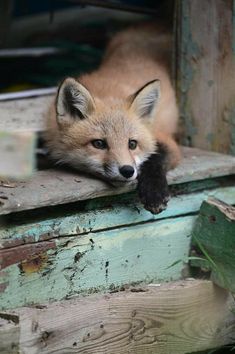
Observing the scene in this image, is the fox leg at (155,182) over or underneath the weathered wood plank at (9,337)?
over

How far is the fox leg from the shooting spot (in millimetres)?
4113

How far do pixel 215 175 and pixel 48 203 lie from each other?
1.06m

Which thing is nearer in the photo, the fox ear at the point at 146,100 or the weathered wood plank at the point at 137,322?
the weathered wood plank at the point at 137,322

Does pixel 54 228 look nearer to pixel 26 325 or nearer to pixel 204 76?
pixel 26 325

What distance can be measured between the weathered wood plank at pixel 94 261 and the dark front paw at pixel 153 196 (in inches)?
5.8

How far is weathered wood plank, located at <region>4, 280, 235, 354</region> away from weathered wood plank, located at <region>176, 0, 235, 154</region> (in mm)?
1039

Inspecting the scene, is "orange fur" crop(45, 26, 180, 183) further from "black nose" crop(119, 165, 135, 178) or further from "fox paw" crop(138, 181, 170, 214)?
"fox paw" crop(138, 181, 170, 214)

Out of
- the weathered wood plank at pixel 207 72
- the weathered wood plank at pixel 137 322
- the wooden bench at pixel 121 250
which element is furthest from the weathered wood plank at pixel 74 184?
the weathered wood plank at pixel 137 322

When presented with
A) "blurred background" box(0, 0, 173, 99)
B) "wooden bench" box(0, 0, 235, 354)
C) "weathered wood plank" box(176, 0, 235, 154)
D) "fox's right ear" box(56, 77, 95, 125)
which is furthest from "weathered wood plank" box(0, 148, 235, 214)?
"blurred background" box(0, 0, 173, 99)

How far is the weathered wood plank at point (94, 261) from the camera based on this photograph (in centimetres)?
377

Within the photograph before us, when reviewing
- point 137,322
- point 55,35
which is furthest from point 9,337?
point 55,35

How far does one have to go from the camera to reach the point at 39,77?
19.1 ft

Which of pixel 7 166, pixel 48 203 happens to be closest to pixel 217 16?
pixel 48 203

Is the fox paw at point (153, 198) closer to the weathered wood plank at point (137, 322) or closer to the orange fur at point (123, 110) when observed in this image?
the orange fur at point (123, 110)
